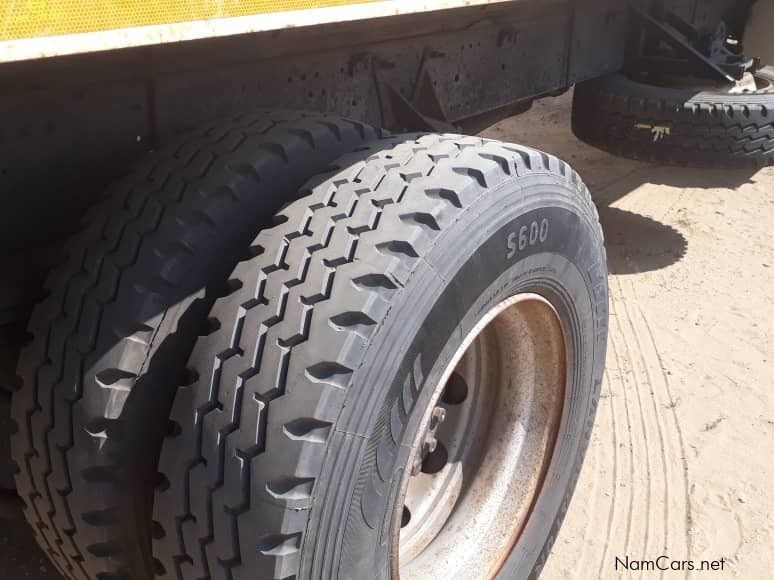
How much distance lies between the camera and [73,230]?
71.0 inches

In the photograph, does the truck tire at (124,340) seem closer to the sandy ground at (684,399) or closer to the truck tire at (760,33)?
the sandy ground at (684,399)

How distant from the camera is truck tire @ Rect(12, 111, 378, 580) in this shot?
155 centimetres

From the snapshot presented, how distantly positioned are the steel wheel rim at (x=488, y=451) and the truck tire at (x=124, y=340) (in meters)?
0.75

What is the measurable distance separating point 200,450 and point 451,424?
38.3 inches

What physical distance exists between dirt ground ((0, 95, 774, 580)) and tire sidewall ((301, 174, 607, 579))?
30.5 inches

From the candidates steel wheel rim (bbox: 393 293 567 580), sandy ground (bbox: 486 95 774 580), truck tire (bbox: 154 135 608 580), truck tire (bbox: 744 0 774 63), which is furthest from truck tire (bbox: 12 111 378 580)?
truck tire (bbox: 744 0 774 63)

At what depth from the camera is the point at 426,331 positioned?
1573 mm

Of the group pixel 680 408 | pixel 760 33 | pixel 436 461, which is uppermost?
pixel 760 33

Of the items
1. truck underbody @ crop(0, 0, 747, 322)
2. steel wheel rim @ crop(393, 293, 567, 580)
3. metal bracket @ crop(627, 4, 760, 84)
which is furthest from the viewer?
metal bracket @ crop(627, 4, 760, 84)

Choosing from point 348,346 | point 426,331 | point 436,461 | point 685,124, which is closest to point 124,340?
point 348,346

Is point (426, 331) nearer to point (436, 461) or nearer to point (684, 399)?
point (436, 461)

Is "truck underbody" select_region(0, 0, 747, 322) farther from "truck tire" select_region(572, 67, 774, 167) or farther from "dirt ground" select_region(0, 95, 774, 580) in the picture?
"truck tire" select_region(572, 67, 774, 167)

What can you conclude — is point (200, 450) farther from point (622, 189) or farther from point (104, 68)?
point (622, 189)

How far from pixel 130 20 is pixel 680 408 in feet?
9.34
